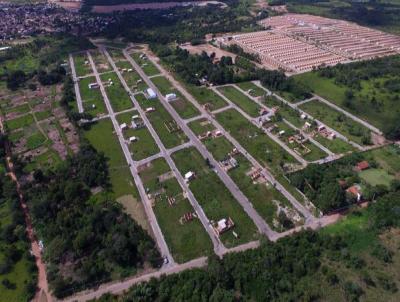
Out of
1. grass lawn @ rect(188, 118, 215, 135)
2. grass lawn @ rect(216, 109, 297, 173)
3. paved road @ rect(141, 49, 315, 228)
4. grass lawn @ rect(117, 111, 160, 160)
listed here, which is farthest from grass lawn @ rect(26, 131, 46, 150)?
grass lawn @ rect(216, 109, 297, 173)

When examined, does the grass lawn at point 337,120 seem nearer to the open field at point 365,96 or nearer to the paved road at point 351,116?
the paved road at point 351,116

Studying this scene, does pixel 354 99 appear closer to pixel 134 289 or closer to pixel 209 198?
pixel 209 198

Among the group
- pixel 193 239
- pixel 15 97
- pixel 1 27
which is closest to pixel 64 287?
pixel 193 239

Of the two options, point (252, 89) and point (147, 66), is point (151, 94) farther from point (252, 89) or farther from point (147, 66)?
point (252, 89)

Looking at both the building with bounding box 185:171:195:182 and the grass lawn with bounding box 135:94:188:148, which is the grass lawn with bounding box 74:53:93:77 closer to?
the grass lawn with bounding box 135:94:188:148

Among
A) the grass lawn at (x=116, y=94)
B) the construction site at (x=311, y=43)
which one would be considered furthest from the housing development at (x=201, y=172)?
the construction site at (x=311, y=43)

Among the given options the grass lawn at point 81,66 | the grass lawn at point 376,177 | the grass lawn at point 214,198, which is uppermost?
the grass lawn at point 376,177

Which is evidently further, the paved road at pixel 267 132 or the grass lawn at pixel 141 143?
the grass lawn at pixel 141 143

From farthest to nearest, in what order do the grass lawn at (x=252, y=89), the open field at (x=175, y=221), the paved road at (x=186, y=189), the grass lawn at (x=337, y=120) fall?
the grass lawn at (x=252, y=89) → the grass lawn at (x=337, y=120) → the paved road at (x=186, y=189) → the open field at (x=175, y=221)

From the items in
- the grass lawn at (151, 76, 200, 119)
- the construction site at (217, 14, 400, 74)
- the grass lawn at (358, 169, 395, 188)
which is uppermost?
the construction site at (217, 14, 400, 74)
